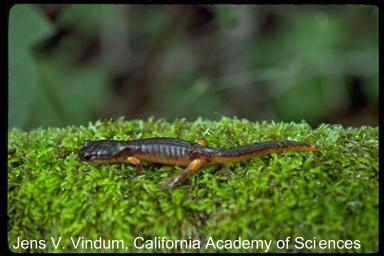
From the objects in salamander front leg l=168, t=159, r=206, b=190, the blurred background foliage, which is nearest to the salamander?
salamander front leg l=168, t=159, r=206, b=190

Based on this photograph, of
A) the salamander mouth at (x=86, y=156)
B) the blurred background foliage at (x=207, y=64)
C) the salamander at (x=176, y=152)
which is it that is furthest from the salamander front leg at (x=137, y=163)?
the blurred background foliage at (x=207, y=64)

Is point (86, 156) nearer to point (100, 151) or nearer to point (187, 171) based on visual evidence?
point (100, 151)

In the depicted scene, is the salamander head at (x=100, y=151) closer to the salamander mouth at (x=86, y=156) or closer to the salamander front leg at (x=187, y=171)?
the salamander mouth at (x=86, y=156)

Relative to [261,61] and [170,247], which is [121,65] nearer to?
[261,61]

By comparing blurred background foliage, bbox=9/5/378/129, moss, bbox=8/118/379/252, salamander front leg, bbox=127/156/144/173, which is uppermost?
blurred background foliage, bbox=9/5/378/129

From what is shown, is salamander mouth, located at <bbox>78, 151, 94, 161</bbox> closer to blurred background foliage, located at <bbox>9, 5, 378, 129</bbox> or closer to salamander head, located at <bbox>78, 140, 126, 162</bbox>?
salamander head, located at <bbox>78, 140, 126, 162</bbox>

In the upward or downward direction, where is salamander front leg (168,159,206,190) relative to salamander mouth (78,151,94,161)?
downward

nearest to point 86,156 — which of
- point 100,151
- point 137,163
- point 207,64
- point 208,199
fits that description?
point 100,151
